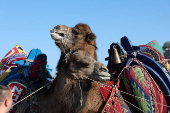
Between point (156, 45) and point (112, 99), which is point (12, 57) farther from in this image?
point (156, 45)

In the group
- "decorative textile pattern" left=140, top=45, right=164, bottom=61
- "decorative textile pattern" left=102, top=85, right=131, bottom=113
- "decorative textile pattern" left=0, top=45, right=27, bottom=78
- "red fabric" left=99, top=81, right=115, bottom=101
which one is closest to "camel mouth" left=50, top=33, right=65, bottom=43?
"red fabric" left=99, top=81, right=115, bottom=101

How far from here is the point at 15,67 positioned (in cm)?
678

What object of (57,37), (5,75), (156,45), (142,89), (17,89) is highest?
(156,45)

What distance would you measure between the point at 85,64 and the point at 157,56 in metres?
3.01

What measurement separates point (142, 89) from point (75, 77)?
4.42ft

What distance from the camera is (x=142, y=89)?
528 centimetres

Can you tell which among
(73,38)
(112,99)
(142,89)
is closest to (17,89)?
(73,38)

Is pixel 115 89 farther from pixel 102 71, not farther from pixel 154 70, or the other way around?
pixel 154 70

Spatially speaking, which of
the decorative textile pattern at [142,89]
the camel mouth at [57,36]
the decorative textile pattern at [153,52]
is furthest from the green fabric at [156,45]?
the camel mouth at [57,36]

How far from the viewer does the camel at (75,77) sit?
16.2 feet

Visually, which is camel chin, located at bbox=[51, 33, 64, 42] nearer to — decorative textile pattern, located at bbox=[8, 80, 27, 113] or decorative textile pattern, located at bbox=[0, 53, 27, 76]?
decorative textile pattern, located at bbox=[8, 80, 27, 113]

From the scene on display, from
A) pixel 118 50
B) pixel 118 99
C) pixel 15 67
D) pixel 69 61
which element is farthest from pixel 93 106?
pixel 15 67

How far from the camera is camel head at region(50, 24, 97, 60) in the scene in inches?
→ 203

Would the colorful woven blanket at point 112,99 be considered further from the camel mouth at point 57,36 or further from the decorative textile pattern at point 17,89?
the decorative textile pattern at point 17,89
